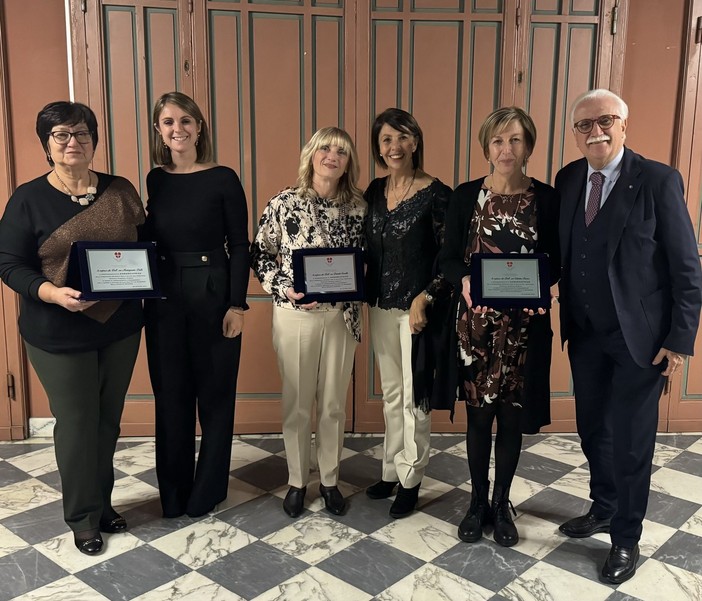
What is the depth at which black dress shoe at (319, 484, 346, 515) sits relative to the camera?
292 centimetres

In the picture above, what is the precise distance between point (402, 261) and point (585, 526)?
1.34 meters

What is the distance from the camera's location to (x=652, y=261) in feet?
7.57

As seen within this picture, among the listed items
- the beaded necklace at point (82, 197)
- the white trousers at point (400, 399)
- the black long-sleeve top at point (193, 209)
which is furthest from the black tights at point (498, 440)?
the beaded necklace at point (82, 197)

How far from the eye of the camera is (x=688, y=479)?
3.36 metres

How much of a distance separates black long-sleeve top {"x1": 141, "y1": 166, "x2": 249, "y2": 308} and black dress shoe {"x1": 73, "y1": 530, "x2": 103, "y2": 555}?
3.73 ft

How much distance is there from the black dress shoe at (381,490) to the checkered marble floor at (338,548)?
0.04m

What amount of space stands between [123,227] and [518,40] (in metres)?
2.41

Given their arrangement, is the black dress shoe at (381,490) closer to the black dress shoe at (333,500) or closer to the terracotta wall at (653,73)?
the black dress shoe at (333,500)

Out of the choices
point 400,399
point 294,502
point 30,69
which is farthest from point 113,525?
point 30,69

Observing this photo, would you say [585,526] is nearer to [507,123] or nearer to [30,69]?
[507,123]

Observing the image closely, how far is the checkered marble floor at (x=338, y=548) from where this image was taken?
2.38m

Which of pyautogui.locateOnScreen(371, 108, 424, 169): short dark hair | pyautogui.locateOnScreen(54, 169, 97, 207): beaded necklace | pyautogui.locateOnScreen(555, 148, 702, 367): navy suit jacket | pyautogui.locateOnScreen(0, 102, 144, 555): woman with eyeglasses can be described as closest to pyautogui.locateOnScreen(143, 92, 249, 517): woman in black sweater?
pyautogui.locateOnScreen(0, 102, 144, 555): woman with eyeglasses

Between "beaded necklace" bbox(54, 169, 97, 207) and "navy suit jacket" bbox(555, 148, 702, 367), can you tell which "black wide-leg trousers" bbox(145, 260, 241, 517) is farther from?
"navy suit jacket" bbox(555, 148, 702, 367)

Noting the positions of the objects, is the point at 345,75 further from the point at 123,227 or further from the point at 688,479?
the point at 688,479
